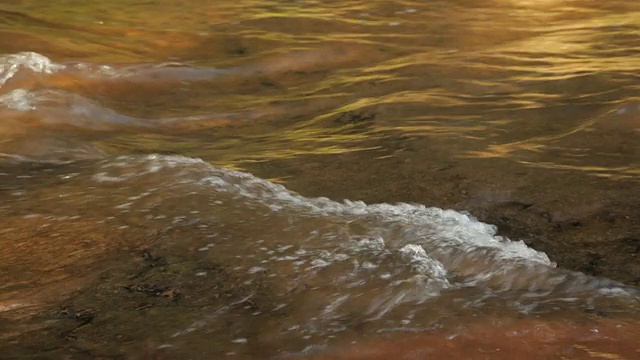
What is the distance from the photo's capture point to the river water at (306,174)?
2.30 m

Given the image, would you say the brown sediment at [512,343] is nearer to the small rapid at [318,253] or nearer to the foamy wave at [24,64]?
the small rapid at [318,253]

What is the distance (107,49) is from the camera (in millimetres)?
6012

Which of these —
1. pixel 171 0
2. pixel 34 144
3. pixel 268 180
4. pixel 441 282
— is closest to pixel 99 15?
pixel 171 0

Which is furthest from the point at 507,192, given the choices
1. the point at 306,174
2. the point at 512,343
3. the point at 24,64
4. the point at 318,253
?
the point at 24,64

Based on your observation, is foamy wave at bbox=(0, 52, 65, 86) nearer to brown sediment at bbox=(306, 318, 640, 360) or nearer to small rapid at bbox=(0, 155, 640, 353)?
small rapid at bbox=(0, 155, 640, 353)

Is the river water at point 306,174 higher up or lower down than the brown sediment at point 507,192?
higher up

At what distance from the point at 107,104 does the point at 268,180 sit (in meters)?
1.64

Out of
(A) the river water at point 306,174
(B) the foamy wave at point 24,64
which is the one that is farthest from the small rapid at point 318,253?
(B) the foamy wave at point 24,64

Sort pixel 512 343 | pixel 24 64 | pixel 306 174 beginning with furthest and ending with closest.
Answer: pixel 24 64 < pixel 306 174 < pixel 512 343

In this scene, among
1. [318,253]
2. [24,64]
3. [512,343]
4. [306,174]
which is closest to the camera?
[512,343]

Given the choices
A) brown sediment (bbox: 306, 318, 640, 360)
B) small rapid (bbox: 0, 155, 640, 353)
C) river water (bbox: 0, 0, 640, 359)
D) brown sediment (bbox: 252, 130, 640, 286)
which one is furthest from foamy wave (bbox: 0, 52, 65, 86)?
brown sediment (bbox: 306, 318, 640, 360)

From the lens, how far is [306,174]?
12.4 ft

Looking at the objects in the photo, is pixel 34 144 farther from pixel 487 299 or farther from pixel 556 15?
pixel 556 15

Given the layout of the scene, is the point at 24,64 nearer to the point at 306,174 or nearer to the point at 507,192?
the point at 306,174
